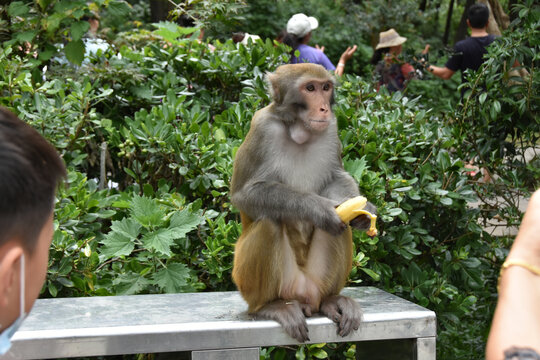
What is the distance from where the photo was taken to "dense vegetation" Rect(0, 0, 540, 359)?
396 centimetres

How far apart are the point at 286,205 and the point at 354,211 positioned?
0.36 meters

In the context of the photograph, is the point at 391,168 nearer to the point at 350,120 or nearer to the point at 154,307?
the point at 350,120

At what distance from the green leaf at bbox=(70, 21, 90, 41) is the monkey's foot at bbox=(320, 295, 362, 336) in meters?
3.11

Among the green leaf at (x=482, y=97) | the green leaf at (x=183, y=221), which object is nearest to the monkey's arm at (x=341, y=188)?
the green leaf at (x=183, y=221)

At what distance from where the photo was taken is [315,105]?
3.60 metres

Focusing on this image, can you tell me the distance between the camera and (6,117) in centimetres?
142

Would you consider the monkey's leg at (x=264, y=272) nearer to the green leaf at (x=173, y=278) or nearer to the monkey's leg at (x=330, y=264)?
the monkey's leg at (x=330, y=264)

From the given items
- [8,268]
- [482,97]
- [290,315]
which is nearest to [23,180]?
[8,268]

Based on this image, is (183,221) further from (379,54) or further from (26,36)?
(379,54)

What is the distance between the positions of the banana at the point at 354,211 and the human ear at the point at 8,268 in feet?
7.21

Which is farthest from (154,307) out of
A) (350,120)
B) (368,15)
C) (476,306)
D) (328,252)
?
(368,15)

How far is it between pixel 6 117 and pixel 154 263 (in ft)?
8.55

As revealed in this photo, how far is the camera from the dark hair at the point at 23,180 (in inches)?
53.1

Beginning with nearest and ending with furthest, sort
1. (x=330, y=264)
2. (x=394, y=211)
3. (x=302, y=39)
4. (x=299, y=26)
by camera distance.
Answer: (x=330, y=264) < (x=394, y=211) < (x=299, y=26) < (x=302, y=39)
